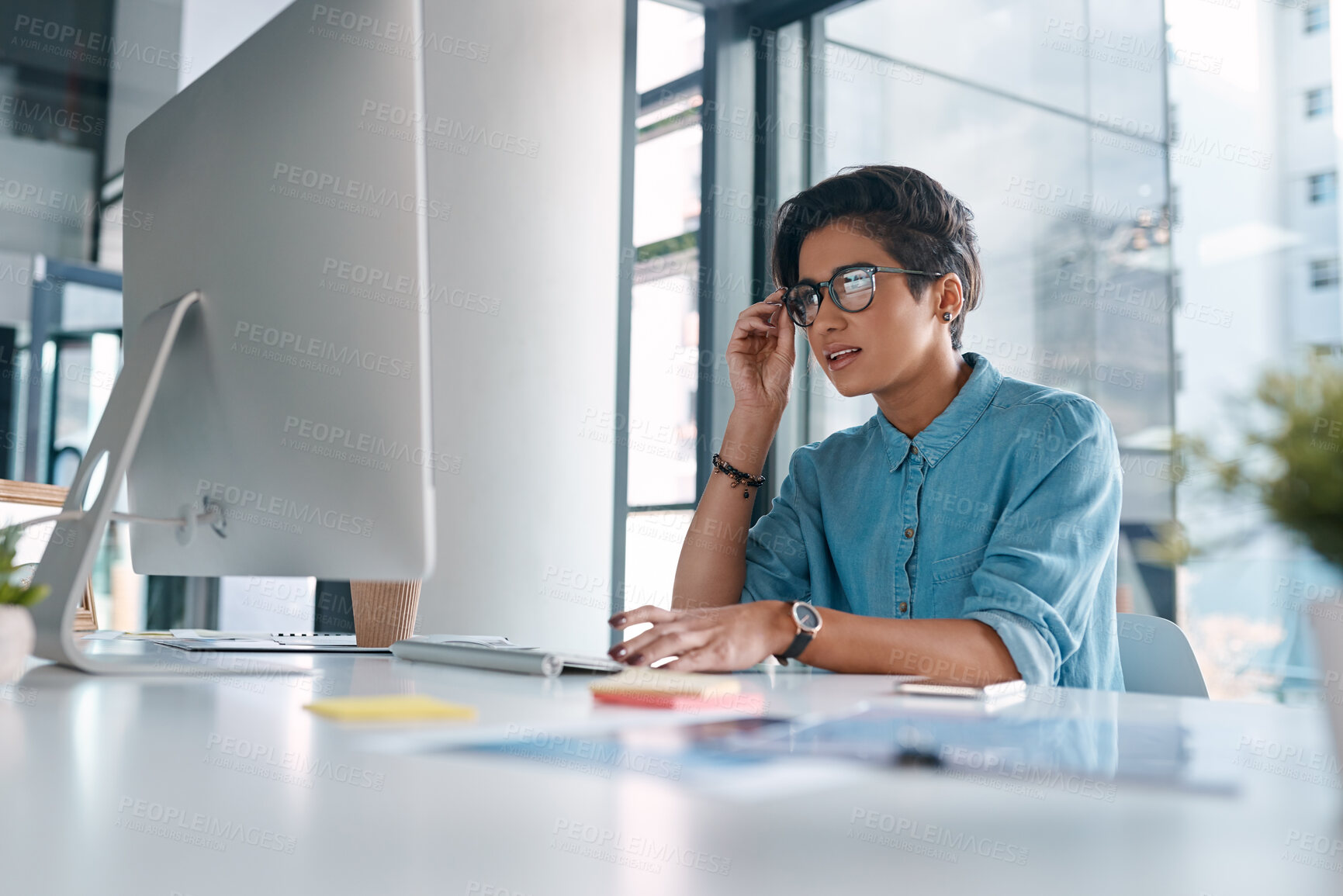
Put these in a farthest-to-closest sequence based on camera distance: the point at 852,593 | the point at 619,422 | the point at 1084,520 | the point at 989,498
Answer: the point at 619,422 → the point at 852,593 → the point at 989,498 → the point at 1084,520

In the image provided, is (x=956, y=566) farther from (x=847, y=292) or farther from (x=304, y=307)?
(x=304, y=307)

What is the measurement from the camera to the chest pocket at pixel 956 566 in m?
1.33

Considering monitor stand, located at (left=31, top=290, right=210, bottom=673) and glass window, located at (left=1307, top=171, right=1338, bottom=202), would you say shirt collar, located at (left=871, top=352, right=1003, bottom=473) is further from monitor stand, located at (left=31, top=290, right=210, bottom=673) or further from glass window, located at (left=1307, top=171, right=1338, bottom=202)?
glass window, located at (left=1307, top=171, right=1338, bottom=202)

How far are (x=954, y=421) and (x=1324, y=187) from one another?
50.3 inches

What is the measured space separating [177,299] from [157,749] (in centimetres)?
58

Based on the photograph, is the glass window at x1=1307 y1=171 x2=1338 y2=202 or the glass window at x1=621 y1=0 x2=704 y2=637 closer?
the glass window at x1=1307 y1=171 x2=1338 y2=202

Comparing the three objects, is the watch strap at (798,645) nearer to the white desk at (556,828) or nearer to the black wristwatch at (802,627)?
the black wristwatch at (802,627)

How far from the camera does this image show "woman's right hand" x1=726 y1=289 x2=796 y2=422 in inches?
65.9

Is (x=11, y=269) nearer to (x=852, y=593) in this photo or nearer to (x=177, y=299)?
(x=177, y=299)

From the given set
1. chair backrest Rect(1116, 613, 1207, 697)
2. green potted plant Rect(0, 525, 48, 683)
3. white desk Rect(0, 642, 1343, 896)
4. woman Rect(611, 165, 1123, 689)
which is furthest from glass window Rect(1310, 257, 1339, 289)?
green potted plant Rect(0, 525, 48, 683)

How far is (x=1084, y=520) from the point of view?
1.20 m

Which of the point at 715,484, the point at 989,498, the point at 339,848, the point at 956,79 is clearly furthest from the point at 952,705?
the point at 956,79

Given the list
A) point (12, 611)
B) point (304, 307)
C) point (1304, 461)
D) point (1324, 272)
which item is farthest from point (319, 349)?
point (1324, 272)

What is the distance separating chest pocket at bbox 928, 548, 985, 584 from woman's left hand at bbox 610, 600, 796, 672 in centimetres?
38
